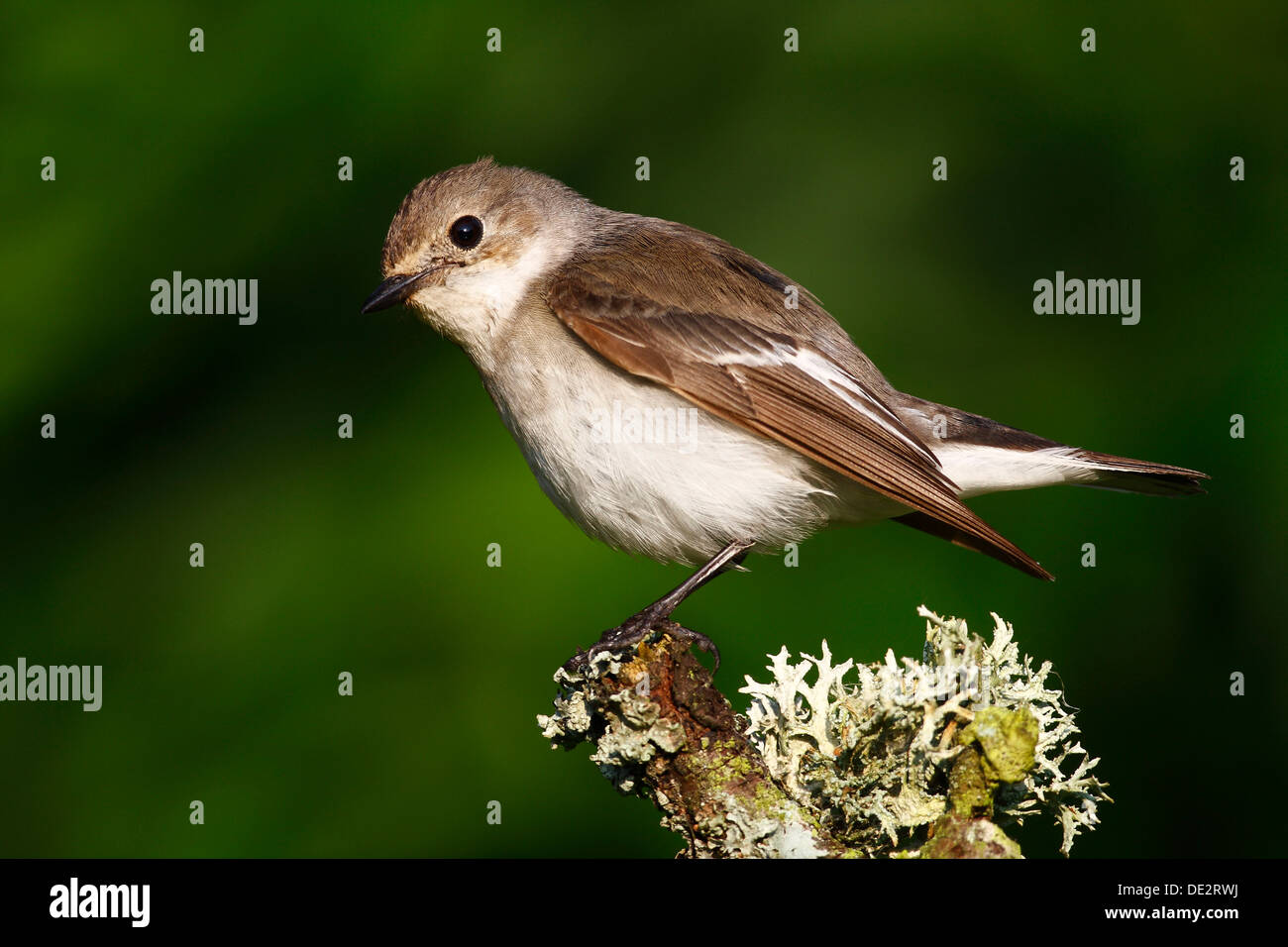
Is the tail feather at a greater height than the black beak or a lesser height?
lesser

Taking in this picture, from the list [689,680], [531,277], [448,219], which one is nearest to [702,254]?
[531,277]

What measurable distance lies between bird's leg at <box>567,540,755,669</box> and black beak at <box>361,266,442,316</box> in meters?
1.08

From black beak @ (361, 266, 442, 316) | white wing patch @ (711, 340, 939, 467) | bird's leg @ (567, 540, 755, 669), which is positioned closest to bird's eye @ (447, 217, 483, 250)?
black beak @ (361, 266, 442, 316)

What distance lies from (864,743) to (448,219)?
6.35ft

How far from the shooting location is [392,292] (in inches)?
128

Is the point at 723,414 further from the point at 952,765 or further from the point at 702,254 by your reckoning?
the point at 952,765

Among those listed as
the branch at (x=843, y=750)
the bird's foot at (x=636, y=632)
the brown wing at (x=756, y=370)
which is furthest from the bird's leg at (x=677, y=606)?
the branch at (x=843, y=750)

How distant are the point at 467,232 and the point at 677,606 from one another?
3.91 feet

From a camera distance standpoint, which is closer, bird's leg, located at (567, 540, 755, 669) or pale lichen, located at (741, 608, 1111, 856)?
pale lichen, located at (741, 608, 1111, 856)

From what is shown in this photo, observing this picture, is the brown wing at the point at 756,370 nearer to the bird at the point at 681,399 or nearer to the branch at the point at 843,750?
the bird at the point at 681,399

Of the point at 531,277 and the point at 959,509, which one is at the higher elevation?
the point at 531,277

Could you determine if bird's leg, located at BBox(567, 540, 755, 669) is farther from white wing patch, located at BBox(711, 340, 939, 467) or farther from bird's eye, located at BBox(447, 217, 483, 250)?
bird's eye, located at BBox(447, 217, 483, 250)

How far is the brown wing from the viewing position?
3016 millimetres

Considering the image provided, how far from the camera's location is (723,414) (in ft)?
10.0
